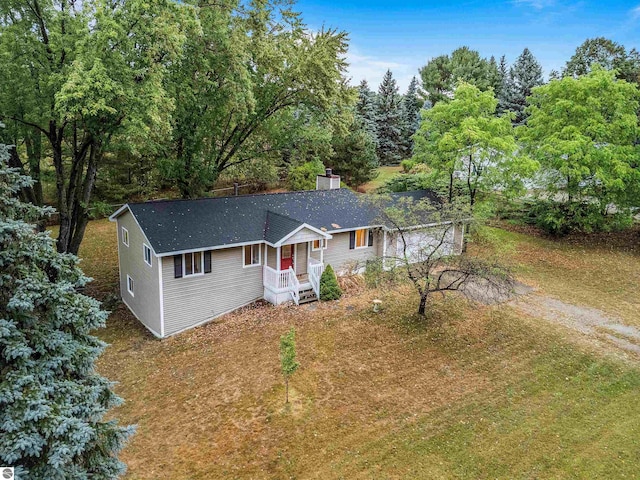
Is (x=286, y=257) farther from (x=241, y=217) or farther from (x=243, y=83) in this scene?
(x=243, y=83)

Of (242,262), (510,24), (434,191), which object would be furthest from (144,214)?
(510,24)

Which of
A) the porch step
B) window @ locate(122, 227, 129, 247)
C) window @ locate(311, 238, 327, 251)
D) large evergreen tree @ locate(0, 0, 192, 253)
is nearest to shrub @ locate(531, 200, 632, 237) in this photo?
window @ locate(311, 238, 327, 251)

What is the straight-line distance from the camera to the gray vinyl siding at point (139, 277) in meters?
15.7

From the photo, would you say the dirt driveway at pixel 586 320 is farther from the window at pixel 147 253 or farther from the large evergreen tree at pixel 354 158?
the large evergreen tree at pixel 354 158

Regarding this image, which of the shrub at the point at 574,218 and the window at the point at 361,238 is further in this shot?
the shrub at the point at 574,218

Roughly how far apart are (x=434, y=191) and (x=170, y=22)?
15.0 meters

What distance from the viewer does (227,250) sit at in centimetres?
1670

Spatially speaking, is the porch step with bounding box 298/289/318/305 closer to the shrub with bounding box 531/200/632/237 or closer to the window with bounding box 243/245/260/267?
the window with bounding box 243/245/260/267

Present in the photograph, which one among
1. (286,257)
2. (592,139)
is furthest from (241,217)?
(592,139)

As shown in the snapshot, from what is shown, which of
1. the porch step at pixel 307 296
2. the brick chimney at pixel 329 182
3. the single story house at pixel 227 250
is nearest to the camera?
the single story house at pixel 227 250

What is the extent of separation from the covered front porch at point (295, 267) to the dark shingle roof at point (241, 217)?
1.96ft

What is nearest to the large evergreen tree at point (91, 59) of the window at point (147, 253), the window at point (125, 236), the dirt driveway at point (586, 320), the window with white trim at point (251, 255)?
the window at point (125, 236)

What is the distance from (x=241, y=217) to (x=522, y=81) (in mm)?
40092

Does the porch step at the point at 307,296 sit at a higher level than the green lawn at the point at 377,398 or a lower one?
higher
